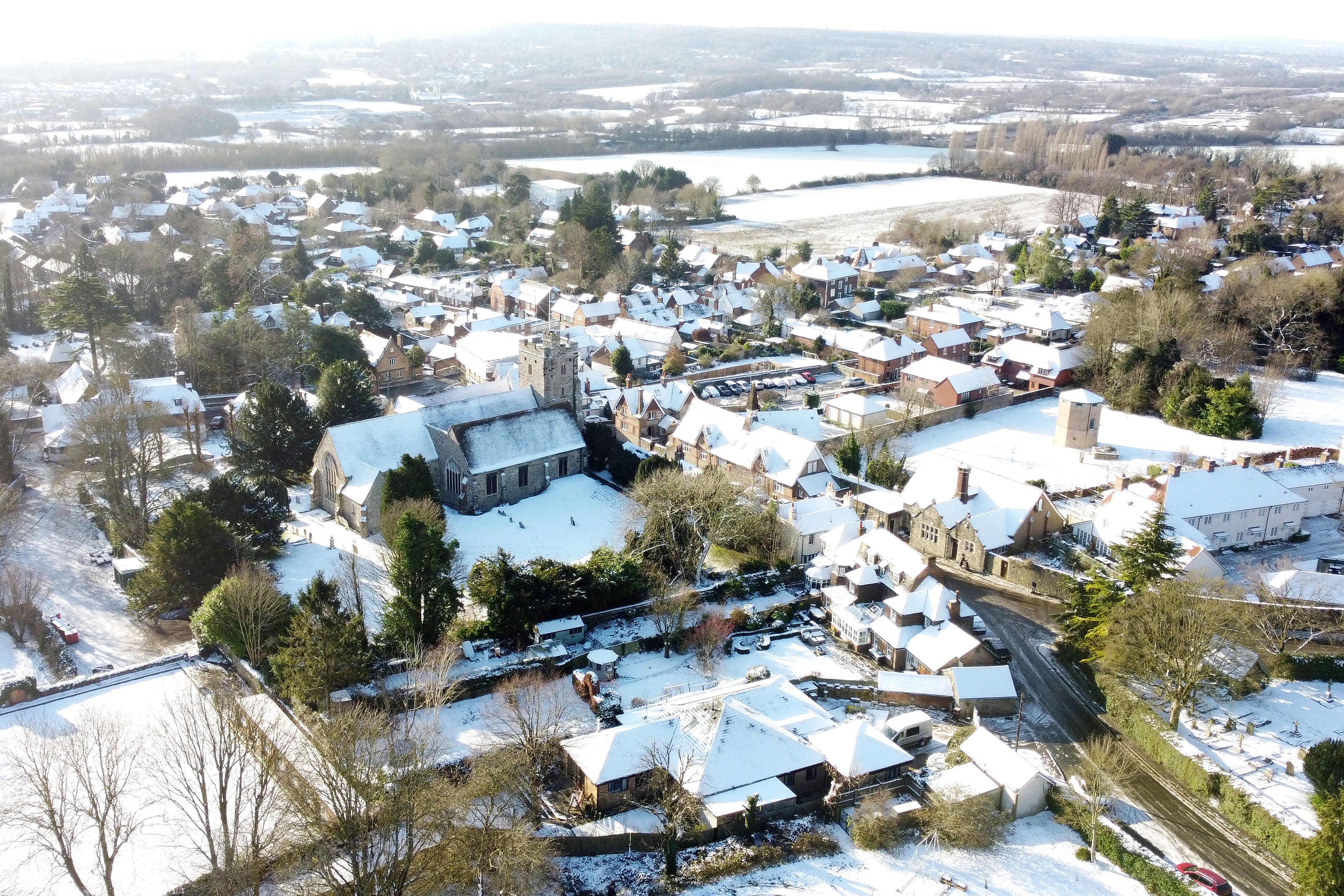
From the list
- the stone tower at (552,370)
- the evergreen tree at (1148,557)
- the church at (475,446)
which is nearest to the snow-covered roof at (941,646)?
the evergreen tree at (1148,557)

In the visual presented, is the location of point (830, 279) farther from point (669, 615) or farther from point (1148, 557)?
point (669, 615)

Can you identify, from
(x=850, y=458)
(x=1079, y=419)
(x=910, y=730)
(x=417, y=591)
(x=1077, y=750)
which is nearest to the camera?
(x=910, y=730)

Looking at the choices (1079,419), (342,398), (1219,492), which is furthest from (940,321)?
(342,398)

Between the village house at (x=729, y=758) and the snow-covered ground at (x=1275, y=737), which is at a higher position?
the village house at (x=729, y=758)

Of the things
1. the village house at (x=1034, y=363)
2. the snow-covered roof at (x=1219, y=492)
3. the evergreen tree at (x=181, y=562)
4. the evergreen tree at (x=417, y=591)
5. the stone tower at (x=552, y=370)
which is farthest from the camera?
the village house at (x=1034, y=363)

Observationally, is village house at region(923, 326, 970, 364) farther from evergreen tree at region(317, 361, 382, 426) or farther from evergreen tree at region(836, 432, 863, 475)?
evergreen tree at region(317, 361, 382, 426)

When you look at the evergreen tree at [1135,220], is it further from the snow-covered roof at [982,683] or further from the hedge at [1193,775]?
the snow-covered roof at [982,683]

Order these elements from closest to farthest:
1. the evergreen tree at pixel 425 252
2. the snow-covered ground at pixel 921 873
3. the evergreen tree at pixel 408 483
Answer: the snow-covered ground at pixel 921 873 < the evergreen tree at pixel 408 483 < the evergreen tree at pixel 425 252
